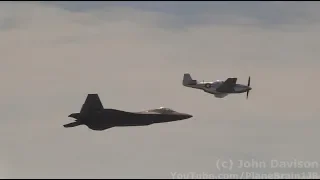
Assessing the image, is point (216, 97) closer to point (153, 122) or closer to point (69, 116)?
point (153, 122)

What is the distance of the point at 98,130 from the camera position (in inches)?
5502

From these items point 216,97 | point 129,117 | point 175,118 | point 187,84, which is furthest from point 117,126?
point 187,84

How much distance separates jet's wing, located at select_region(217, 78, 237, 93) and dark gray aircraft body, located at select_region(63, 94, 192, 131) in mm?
40179

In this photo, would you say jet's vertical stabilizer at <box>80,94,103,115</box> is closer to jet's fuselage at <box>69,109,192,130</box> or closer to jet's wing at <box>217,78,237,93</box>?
jet's fuselage at <box>69,109,192,130</box>

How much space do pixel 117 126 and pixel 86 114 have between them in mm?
6937

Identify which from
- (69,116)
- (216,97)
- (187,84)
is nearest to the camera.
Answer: (69,116)

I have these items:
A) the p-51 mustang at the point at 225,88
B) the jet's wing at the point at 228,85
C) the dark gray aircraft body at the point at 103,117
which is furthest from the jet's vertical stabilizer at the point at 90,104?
the jet's wing at the point at 228,85

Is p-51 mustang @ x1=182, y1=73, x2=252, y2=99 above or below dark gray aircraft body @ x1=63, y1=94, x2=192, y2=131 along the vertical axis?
above

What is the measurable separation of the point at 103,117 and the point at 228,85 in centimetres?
4930

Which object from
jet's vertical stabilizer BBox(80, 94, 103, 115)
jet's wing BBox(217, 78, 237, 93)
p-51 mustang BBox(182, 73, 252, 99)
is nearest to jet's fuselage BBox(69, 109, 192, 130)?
jet's vertical stabilizer BBox(80, 94, 103, 115)

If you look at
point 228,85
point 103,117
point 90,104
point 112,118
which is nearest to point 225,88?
point 228,85

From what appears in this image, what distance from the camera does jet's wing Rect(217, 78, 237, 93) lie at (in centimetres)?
17700

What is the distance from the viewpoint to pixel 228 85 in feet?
583

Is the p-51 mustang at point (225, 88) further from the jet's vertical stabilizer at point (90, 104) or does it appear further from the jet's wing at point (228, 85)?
the jet's vertical stabilizer at point (90, 104)
